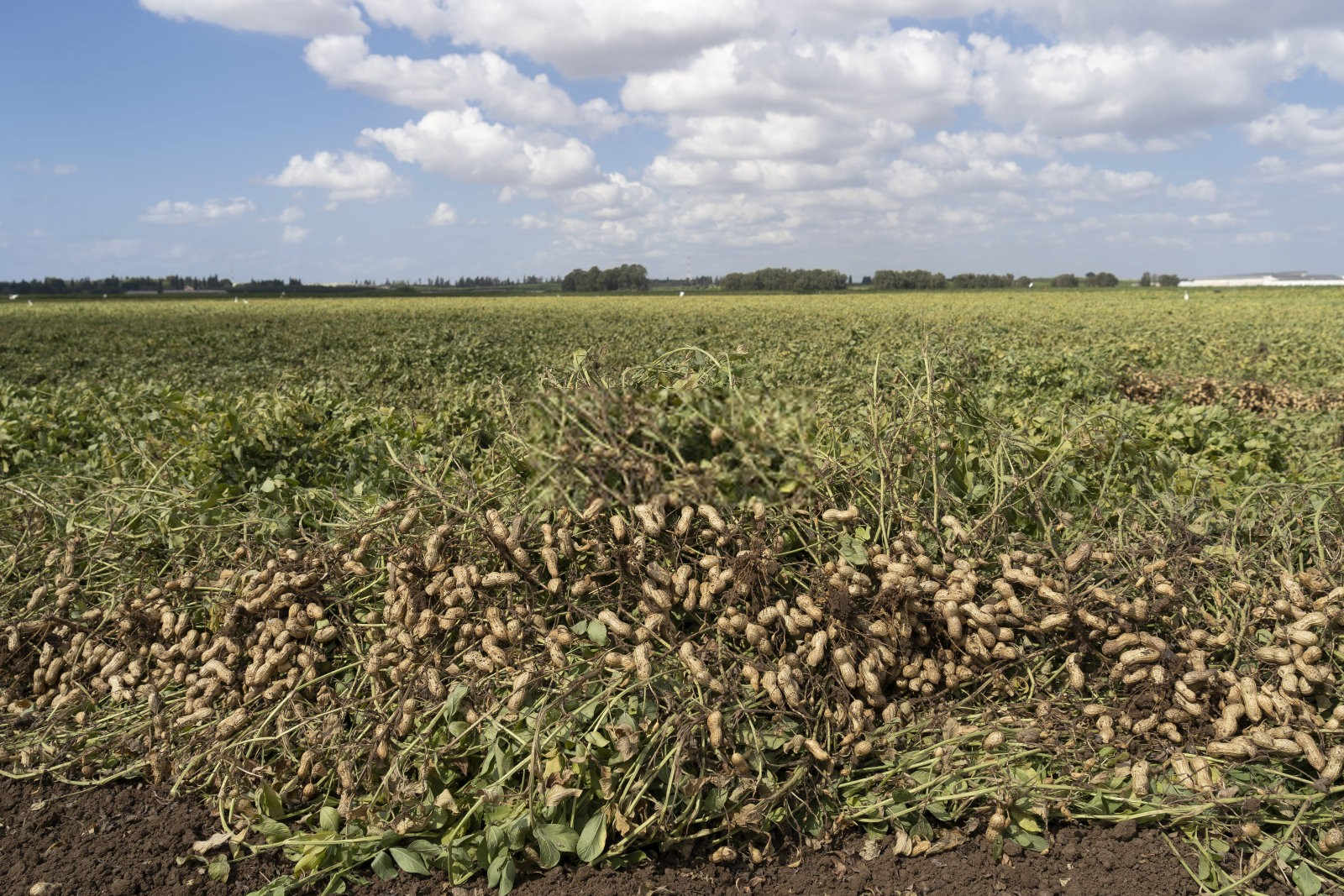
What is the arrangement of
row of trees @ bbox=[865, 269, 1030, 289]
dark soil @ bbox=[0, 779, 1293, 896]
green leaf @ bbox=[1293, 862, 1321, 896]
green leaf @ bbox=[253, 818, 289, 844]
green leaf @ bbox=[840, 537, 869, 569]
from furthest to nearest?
row of trees @ bbox=[865, 269, 1030, 289] < green leaf @ bbox=[840, 537, 869, 569] < green leaf @ bbox=[253, 818, 289, 844] < dark soil @ bbox=[0, 779, 1293, 896] < green leaf @ bbox=[1293, 862, 1321, 896]

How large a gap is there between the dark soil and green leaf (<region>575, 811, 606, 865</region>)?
81mm

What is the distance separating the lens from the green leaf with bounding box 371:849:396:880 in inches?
111

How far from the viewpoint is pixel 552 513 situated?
11.4ft

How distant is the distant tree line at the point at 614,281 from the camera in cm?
7981

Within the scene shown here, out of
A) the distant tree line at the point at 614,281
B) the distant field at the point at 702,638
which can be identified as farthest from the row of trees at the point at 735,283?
the distant field at the point at 702,638

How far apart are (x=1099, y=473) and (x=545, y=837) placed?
3.33m

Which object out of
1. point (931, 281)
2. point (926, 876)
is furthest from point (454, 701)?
point (931, 281)

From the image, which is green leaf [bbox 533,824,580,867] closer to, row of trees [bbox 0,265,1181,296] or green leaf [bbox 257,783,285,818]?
green leaf [bbox 257,783,285,818]

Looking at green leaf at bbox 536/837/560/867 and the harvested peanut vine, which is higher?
the harvested peanut vine

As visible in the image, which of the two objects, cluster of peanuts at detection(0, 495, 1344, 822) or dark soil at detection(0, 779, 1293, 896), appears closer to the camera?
dark soil at detection(0, 779, 1293, 896)

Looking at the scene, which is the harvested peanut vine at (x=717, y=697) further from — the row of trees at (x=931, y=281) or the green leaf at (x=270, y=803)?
the row of trees at (x=931, y=281)

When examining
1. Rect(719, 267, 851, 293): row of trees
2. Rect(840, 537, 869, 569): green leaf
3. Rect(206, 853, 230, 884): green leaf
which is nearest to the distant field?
Rect(840, 537, 869, 569): green leaf

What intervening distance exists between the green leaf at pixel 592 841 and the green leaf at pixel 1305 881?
2.14m

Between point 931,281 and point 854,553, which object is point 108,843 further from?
point 931,281
